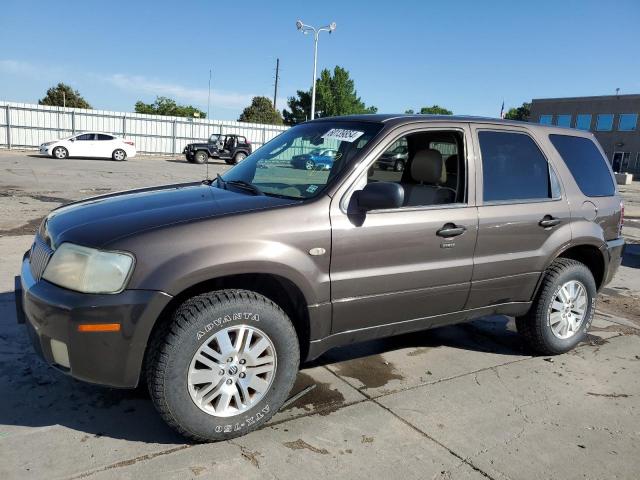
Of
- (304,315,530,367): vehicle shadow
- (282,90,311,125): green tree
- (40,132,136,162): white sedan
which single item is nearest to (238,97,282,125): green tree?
(282,90,311,125): green tree

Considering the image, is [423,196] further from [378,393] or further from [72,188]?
[72,188]

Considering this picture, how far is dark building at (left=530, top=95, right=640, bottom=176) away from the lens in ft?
165

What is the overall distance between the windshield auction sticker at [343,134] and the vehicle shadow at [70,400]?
1.67m

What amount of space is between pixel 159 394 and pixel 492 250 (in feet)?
7.78

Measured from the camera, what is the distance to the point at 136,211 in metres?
3.00

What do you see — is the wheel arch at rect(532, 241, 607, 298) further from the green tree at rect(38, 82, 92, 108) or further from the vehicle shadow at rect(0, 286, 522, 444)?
the green tree at rect(38, 82, 92, 108)

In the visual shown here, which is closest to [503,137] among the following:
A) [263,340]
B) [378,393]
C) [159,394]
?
[378,393]

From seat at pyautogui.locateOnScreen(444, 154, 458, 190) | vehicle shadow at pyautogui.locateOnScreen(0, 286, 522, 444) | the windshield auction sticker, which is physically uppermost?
the windshield auction sticker

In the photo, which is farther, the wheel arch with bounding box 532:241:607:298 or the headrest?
the wheel arch with bounding box 532:241:607:298

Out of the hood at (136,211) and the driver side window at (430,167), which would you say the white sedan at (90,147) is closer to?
the hood at (136,211)

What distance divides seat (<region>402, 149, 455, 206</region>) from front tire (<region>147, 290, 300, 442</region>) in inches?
57.5

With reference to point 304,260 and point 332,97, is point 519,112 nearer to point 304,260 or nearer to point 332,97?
point 332,97

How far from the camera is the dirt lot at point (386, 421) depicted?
2.73 meters

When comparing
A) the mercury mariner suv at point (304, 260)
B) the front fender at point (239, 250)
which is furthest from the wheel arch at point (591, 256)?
the front fender at point (239, 250)
